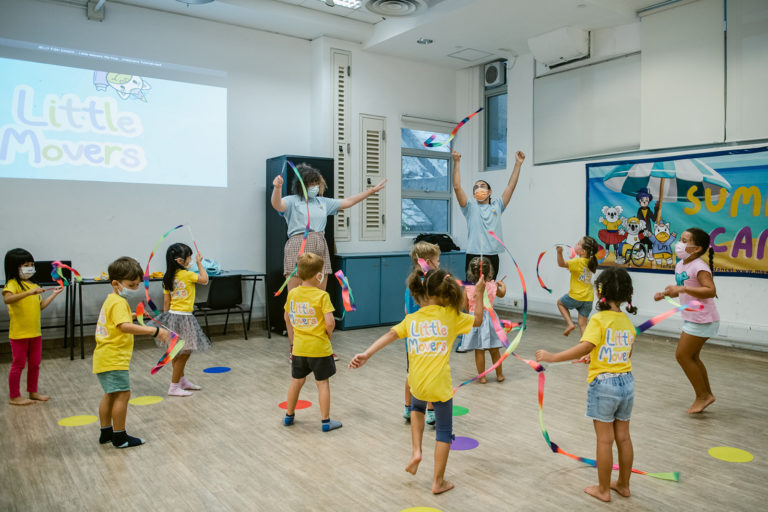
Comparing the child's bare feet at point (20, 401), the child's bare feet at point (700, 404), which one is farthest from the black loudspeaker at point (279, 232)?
the child's bare feet at point (700, 404)

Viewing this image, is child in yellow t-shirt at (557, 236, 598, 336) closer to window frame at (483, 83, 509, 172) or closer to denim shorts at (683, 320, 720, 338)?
denim shorts at (683, 320, 720, 338)

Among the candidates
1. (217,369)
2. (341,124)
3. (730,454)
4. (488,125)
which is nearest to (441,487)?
(730,454)

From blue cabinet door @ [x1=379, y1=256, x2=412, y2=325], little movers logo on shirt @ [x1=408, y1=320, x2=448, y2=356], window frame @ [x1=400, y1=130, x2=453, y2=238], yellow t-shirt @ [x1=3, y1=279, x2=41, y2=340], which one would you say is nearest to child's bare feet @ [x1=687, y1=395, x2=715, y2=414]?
little movers logo on shirt @ [x1=408, y1=320, x2=448, y2=356]

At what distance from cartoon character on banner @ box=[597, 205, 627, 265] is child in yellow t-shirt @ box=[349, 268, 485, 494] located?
489cm

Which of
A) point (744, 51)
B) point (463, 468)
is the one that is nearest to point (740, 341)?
point (744, 51)

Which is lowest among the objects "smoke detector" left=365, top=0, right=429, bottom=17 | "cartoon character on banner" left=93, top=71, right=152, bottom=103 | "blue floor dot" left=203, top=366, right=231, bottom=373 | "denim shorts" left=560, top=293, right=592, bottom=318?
"blue floor dot" left=203, top=366, right=231, bottom=373

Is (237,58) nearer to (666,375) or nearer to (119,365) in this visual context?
(119,365)

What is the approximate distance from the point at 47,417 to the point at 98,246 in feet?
9.15

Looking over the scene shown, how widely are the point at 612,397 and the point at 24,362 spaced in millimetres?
3895

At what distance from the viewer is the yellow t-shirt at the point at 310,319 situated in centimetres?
335

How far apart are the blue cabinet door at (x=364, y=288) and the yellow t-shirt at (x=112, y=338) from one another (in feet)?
12.9

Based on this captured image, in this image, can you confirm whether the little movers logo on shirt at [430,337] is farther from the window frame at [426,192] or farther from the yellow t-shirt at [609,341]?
the window frame at [426,192]

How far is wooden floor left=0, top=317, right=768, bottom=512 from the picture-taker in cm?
257

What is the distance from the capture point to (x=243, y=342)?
634cm
